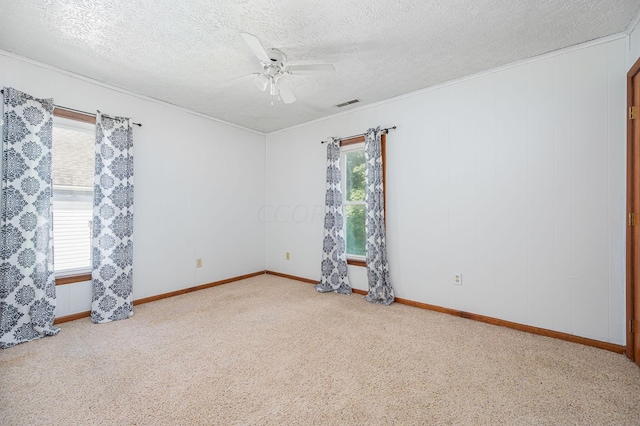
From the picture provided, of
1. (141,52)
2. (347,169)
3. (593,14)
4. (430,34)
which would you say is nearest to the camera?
(593,14)

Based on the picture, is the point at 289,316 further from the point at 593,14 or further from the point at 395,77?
the point at 593,14

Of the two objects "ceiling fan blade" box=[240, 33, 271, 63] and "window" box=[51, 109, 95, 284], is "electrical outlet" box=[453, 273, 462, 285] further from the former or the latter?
"window" box=[51, 109, 95, 284]

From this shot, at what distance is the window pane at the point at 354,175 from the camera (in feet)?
12.6

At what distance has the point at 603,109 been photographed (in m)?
2.25

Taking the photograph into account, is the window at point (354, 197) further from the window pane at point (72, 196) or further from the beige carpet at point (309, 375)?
the window pane at point (72, 196)

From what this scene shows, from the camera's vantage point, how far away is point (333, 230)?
388cm

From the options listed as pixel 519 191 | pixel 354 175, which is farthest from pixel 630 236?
pixel 354 175

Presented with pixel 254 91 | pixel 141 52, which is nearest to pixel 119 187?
pixel 141 52

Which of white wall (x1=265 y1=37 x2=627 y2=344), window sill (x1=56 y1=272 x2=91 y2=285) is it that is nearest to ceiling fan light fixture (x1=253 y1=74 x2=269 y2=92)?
white wall (x1=265 y1=37 x2=627 y2=344)

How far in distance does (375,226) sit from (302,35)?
2.16 m

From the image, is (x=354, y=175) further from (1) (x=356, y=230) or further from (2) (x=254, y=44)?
(2) (x=254, y=44)

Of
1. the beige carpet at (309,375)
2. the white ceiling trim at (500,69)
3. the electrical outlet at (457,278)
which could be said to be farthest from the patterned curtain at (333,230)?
the electrical outlet at (457,278)

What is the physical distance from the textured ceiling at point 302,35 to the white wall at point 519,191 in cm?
29

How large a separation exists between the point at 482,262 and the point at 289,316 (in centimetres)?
205
